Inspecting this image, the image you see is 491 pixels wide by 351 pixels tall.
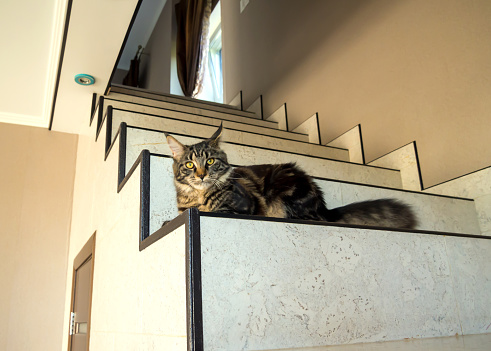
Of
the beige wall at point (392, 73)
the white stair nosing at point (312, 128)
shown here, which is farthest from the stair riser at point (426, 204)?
the white stair nosing at point (312, 128)

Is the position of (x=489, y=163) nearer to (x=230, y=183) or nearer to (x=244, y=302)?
(x=230, y=183)

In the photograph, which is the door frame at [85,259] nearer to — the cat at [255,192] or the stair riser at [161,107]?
the stair riser at [161,107]

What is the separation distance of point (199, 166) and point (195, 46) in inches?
153

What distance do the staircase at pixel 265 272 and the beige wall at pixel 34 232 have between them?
133cm

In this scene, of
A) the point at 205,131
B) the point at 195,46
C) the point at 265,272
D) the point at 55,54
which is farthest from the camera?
the point at 195,46

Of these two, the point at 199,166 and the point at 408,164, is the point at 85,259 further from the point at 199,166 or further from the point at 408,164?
the point at 408,164

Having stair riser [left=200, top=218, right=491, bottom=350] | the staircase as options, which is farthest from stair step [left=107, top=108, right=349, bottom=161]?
stair riser [left=200, top=218, right=491, bottom=350]

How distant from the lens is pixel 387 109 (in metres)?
2.71

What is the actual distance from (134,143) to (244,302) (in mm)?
1029

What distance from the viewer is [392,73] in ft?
8.87

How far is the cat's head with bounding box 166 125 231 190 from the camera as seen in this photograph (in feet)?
4.98

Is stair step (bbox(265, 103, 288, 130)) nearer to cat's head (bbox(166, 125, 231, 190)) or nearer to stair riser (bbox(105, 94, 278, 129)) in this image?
stair riser (bbox(105, 94, 278, 129))

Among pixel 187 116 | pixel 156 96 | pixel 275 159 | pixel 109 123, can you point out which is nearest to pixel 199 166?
pixel 275 159

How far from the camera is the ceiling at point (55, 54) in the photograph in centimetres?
228
